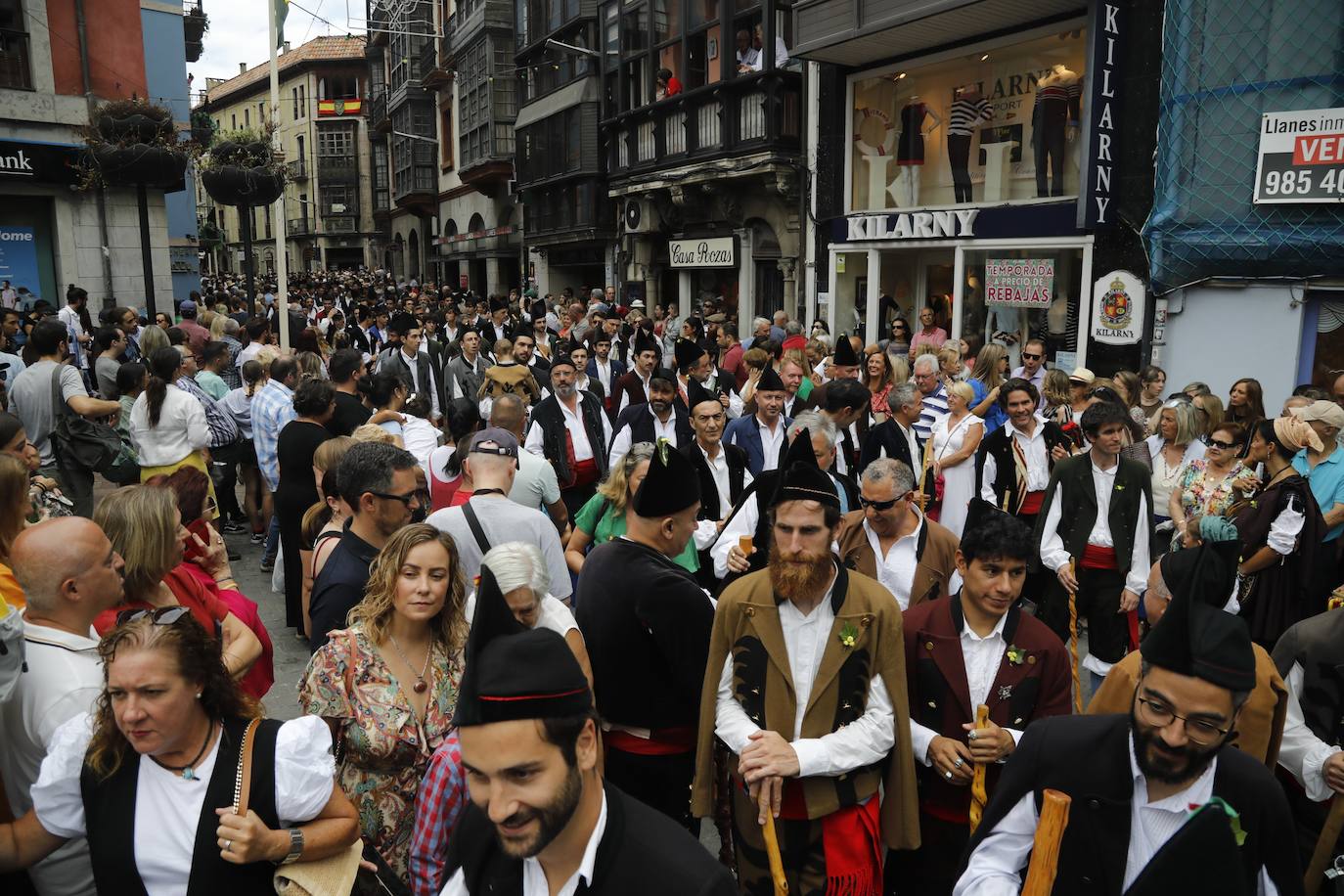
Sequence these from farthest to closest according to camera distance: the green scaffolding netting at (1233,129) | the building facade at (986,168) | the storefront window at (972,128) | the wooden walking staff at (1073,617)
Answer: the storefront window at (972,128), the building facade at (986,168), the green scaffolding netting at (1233,129), the wooden walking staff at (1073,617)

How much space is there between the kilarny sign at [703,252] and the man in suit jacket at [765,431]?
1355 cm

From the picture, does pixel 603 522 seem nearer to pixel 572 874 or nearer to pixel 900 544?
pixel 900 544

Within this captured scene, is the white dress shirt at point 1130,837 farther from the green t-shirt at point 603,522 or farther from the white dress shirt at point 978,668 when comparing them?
the green t-shirt at point 603,522

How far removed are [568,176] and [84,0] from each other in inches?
445

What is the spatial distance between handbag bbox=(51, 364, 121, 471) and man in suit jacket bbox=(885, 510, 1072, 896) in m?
6.47

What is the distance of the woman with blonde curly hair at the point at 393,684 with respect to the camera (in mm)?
2916

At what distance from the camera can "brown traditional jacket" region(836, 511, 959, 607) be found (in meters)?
4.06

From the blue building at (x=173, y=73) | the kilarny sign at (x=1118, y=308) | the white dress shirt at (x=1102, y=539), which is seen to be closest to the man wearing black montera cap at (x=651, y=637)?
the white dress shirt at (x=1102, y=539)

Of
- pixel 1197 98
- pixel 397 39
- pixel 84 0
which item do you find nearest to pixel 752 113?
pixel 1197 98

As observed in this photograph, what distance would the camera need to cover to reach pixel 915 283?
16.0 m

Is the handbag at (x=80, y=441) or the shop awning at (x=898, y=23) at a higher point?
the shop awning at (x=898, y=23)

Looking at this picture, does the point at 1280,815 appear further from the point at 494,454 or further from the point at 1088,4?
the point at 1088,4

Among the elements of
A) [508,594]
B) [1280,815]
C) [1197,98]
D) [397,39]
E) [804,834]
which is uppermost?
[397,39]

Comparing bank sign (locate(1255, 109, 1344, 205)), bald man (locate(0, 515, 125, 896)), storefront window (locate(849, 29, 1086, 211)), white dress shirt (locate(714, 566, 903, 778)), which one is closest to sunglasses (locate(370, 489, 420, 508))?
bald man (locate(0, 515, 125, 896))
